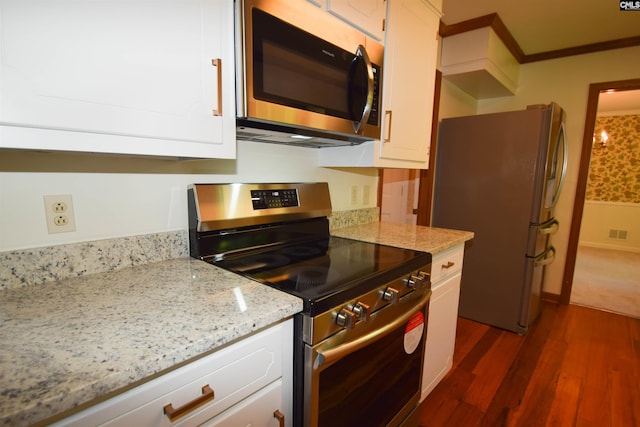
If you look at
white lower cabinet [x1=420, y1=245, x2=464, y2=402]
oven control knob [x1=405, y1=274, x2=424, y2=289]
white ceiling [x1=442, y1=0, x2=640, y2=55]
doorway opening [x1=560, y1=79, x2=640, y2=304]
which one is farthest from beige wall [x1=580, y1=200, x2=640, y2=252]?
oven control knob [x1=405, y1=274, x2=424, y2=289]

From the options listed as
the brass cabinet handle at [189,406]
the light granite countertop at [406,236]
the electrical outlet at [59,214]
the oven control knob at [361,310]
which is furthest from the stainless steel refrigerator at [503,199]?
the electrical outlet at [59,214]

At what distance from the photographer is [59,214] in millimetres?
892

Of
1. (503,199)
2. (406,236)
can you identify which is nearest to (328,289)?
(406,236)

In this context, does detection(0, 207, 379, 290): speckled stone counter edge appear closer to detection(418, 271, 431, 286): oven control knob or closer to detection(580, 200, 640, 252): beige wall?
detection(418, 271, 431, 286): oven control knob

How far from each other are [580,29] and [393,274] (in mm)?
2838

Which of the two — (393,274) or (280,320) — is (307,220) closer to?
(393,274)

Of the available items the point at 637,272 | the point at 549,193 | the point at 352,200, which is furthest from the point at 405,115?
the point at 637,272

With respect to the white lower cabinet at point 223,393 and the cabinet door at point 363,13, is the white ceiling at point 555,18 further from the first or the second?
the white lower cabinet at point 223,393

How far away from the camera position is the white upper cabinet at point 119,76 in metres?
0.59

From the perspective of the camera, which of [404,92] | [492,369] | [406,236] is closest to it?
[404,92]

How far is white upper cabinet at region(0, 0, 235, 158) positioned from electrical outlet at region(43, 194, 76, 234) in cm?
34

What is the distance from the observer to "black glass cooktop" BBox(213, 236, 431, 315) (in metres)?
0.88

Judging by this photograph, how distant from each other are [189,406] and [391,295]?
0.68 m

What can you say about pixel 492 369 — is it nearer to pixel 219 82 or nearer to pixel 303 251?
pixel 303 251
